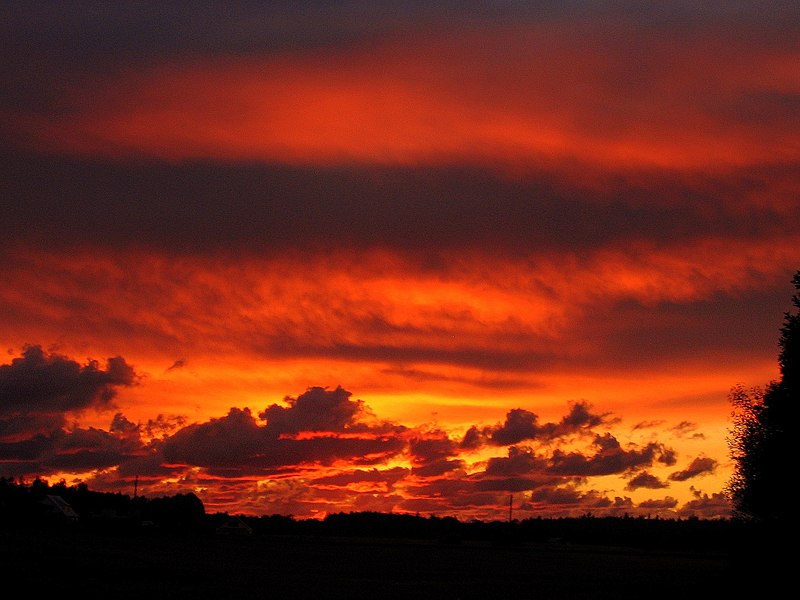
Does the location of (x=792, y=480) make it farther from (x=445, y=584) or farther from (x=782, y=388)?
(x=445, y=584)

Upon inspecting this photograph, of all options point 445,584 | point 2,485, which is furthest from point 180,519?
point 445,584

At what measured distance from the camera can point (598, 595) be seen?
60.9 m

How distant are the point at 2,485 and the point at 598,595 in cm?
12558

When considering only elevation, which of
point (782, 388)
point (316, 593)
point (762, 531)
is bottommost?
point (316, 593)

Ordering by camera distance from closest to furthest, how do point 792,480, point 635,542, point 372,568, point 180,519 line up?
point 792,480 < point 372,568 < point 180,519 < point 635,542

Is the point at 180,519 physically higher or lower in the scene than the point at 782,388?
lower

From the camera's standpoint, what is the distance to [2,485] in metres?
160

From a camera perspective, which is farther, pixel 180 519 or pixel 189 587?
pixel 180 519

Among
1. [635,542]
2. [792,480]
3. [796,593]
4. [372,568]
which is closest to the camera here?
[796,593]

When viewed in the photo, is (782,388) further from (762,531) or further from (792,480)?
(762,531)

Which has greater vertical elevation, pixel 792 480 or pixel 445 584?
pixel 792 480

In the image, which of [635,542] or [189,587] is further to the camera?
[635,542]

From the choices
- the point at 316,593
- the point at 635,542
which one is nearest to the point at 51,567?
the point at 316,593

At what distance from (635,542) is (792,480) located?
4990 inches
